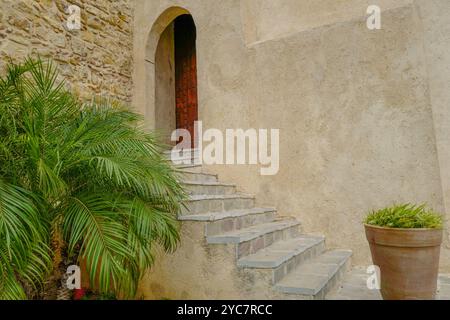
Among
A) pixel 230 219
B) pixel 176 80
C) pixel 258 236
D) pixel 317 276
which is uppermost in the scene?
pixel 176 80

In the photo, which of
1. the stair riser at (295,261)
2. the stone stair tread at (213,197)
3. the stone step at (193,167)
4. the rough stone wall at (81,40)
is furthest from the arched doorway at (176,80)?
the stair riser at (295,261)

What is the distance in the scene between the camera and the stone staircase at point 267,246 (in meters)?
2.35

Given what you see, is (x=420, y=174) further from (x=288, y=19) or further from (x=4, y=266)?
(x=4, y=266)

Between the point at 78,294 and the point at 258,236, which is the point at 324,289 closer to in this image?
the point at 258,236

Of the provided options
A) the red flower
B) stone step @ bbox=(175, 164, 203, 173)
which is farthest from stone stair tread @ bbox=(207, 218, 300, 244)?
stone step @ bbox=(175, 164, 203, 173)

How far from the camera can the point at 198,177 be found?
396cm

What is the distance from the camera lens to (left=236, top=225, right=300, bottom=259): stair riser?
2576 mm

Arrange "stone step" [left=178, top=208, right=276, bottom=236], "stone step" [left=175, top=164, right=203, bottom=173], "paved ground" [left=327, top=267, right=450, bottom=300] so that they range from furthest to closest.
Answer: "stone step" [left=175, top=164, right=203, bottom=173] → "stone step" [left=178, top=208, right=276, bottom=236] → "paved ground" [left=327, top=267, right=450, bottom=300]

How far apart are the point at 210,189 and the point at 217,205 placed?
0.42 metres

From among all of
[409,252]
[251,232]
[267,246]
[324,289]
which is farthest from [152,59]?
[409,252]

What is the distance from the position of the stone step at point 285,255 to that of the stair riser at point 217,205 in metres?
0.62

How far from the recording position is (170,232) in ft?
7.54

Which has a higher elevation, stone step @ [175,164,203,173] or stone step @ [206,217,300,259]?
stone step @ [175,164,203,173]

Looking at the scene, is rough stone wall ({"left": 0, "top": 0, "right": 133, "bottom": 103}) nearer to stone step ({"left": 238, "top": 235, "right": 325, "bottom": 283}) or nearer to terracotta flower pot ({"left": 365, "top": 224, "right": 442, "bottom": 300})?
stone step ({"left": 238, "top": 235, "right": 325, "bottom": 283})
